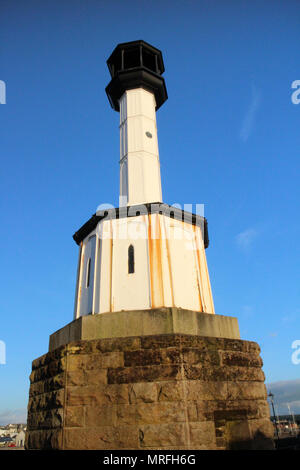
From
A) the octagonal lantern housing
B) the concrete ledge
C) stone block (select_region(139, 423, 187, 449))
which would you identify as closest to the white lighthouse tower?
the concrete ledge

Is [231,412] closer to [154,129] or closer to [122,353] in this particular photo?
[122,353]

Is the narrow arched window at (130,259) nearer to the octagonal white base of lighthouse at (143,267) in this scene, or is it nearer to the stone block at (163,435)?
the octagonal white base of lighthouse at (143,267)

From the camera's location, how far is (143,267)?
343 inches

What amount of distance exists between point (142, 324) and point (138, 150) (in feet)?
22.6

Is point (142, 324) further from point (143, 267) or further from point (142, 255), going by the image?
point (142, 255)

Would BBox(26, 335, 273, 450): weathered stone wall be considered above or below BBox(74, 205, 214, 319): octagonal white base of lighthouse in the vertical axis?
below

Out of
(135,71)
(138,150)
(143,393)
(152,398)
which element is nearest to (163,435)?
(152,398)

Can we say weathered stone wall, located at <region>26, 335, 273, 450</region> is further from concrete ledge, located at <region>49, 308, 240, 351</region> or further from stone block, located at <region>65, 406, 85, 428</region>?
concrete ledge, located at <region>49, 308, 240, 351</region>

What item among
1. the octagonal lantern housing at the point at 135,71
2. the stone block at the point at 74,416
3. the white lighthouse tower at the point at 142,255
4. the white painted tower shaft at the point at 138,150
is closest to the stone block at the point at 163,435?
the stone block at the point at 74,416

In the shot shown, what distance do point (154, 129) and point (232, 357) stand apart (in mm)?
8970

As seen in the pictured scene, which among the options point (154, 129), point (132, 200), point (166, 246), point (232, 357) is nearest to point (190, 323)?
point (232, 357)

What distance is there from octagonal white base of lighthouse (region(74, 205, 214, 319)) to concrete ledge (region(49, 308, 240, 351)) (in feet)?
2.15

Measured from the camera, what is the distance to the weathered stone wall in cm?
629
